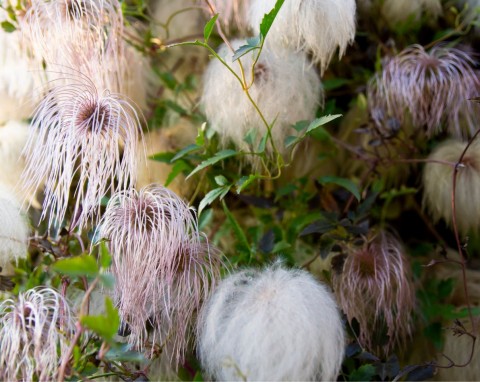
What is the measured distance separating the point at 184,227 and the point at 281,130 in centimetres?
21

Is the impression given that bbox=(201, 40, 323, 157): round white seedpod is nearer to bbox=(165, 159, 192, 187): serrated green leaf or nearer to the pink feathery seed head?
bbox=(165, 159, 192, 187): serrated green leaf

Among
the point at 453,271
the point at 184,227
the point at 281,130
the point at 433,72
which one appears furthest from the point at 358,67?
the point at 184,227

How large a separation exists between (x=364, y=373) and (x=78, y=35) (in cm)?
58

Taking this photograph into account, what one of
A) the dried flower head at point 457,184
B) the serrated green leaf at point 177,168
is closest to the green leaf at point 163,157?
the serrated green leaf at point 177,168

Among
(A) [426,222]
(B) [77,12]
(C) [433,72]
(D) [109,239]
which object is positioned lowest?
(A) [426,222]

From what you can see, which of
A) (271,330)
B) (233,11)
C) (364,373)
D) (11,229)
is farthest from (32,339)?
(233,11)

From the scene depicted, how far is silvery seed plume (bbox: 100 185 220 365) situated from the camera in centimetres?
76

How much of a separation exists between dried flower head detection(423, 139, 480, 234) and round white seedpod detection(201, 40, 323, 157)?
0.21 metres

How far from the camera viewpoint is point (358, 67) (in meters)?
1.10

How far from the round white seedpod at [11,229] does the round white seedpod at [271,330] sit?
242 mm

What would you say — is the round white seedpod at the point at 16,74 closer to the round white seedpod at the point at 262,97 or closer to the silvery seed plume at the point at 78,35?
the silvery seed plume at the point at 78,35

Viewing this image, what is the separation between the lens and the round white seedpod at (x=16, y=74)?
964 mm

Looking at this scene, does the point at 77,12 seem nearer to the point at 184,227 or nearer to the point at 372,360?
the point at 184,227

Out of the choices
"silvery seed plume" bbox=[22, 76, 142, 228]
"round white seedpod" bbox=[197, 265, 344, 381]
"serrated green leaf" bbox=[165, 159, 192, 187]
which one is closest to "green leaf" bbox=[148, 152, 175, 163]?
"serrated green leaf" bbox=[165, 159, 192, 187]
